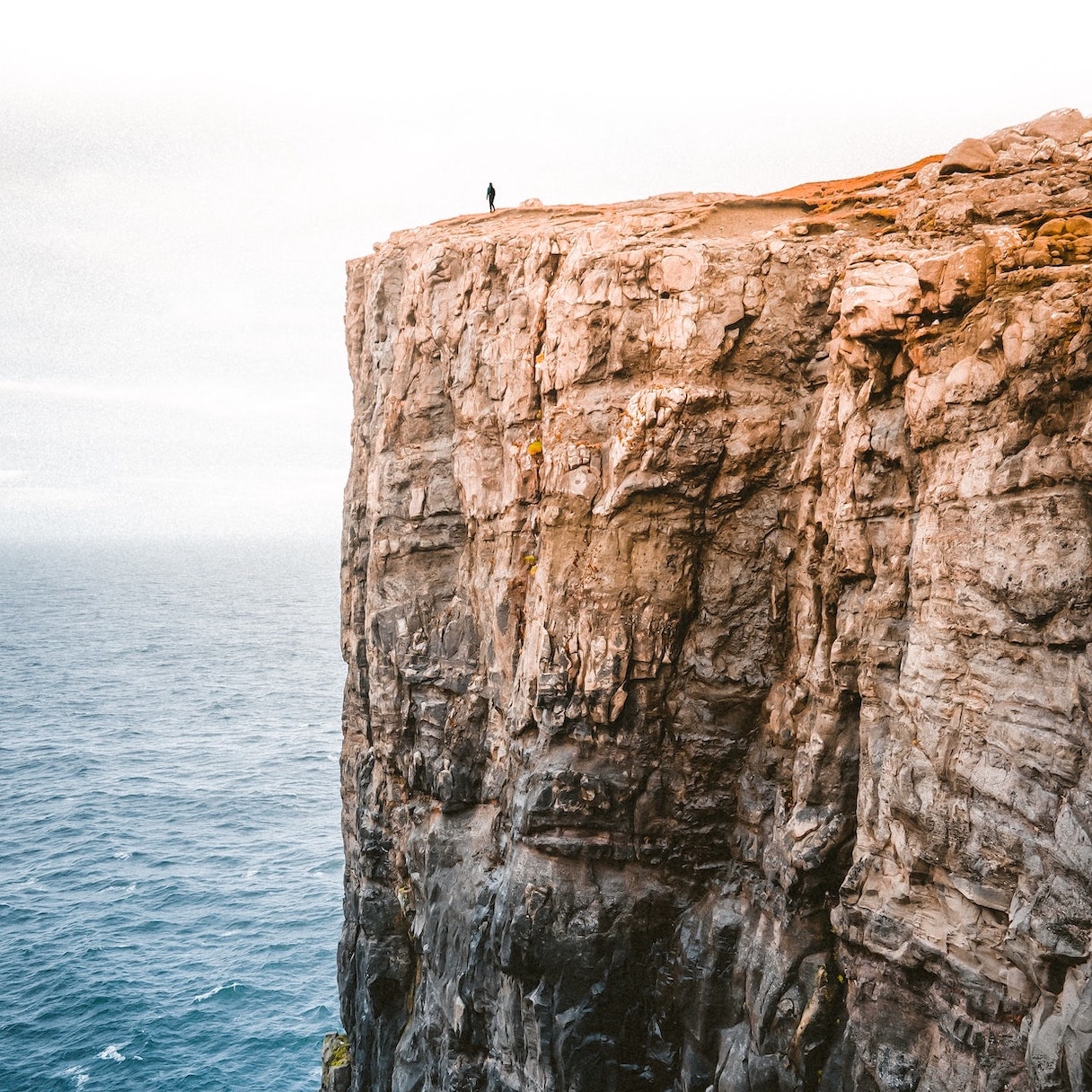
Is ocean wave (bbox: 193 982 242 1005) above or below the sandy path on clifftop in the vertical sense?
below

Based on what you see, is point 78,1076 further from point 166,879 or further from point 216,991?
point 166,879

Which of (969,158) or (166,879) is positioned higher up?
(969,158)

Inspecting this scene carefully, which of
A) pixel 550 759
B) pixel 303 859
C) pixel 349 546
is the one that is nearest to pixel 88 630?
pixel 303 859

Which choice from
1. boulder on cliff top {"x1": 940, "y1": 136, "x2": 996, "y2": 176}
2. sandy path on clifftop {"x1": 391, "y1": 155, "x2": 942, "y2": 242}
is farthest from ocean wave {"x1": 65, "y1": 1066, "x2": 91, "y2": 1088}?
boulder on cliff top {"x1": 940, "y1": 136, "x2": 996, "y2": 176}

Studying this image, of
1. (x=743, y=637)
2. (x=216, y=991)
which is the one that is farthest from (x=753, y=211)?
(x=216, y=991)

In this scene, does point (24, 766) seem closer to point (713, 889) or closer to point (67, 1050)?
point (67, 1050)

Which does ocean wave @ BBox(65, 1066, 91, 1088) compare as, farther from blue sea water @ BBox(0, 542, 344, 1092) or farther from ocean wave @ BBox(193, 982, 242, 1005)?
ocean wave @ BBox(193, 982, 242, 1005)
